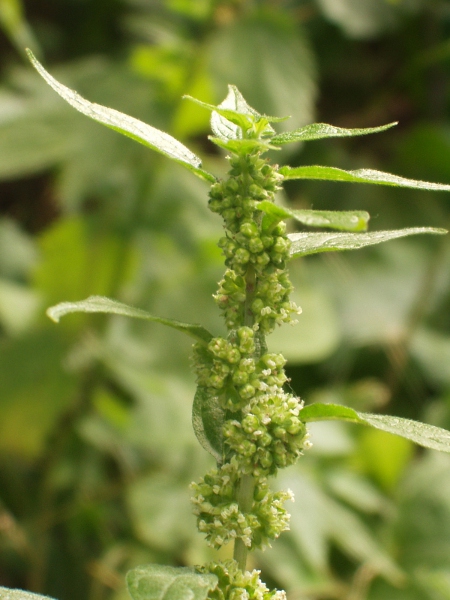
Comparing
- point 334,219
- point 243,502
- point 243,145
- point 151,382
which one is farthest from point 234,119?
point 151,382

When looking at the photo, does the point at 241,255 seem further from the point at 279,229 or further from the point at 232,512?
the point at 232,512

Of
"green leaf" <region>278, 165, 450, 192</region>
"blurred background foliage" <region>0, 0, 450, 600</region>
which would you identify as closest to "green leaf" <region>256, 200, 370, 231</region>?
"green leaf" <region>278, 165, 450, 192</region>

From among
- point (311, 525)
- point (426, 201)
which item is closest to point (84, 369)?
point (311, 525)

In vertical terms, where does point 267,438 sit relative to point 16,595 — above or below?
above

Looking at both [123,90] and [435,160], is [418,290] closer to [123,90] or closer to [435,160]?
[435,160]

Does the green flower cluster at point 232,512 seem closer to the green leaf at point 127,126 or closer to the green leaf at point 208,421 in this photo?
the green leaf at point 208,421

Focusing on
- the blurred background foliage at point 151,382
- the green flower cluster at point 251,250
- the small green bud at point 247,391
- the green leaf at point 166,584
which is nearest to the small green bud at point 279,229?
the green flower cluster at point 251,250
